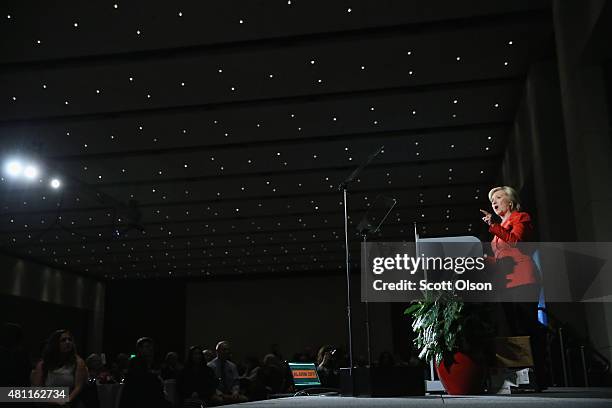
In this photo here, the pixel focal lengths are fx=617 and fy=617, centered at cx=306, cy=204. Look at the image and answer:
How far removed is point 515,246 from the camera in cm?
314

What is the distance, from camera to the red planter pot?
306 centimetres

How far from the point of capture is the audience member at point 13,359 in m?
3.60

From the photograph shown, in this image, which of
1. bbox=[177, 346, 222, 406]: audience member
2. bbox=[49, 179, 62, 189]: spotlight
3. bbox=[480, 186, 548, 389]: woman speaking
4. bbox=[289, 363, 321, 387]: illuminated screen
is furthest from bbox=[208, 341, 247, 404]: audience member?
bbox=[49, 179, 62, 189]: spotlight

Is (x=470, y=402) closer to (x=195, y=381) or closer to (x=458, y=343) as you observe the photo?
(x=458, y=343)

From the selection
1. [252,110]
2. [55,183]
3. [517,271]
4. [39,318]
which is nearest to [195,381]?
[517,271]

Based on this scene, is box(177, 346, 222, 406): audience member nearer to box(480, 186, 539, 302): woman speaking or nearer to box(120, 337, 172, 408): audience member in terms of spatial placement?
box(120, 337, 172, 408): audience member

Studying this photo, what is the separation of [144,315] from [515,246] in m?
21.3

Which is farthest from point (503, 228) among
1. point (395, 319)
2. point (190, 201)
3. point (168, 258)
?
point (395, 319)

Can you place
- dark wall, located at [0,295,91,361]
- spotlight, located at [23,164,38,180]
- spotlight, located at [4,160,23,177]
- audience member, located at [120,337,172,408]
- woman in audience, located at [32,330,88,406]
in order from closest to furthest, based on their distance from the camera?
woman in audience, located at [32,330,88,406]
audience member, located at [120,337,172,408]
spotlight, located at [4,160,23,177]
spotlight, located at [23,164,38,180]
dark wall, located at [0,295,91,361]

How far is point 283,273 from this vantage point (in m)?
21.8

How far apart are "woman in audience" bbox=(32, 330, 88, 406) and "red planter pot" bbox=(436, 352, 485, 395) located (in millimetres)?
2377

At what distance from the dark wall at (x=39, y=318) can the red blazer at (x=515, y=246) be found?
58.0ft

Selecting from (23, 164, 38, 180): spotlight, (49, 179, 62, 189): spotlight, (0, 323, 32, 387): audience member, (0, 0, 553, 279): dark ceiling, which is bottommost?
(0, 323, 32, 387): audience member

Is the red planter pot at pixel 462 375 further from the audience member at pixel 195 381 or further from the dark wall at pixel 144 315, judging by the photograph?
the dark wall at pixel 144 315
